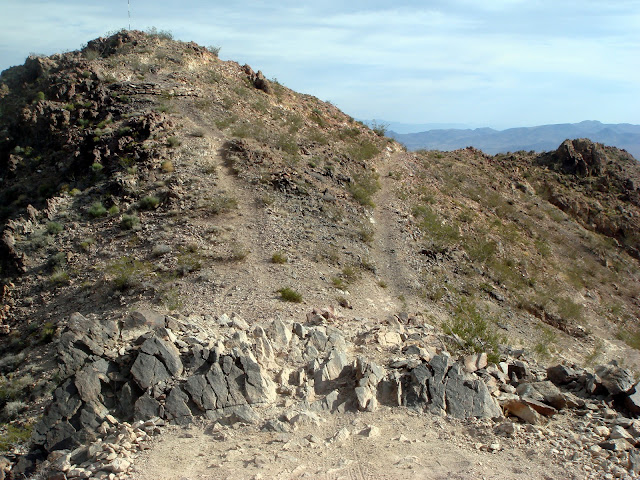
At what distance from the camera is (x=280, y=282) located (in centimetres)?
1264

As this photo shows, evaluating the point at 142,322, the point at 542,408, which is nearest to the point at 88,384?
the point at 142,322

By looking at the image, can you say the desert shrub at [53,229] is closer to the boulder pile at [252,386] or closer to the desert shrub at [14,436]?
the boulder pile at [252,386]

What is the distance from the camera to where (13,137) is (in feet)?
70.4

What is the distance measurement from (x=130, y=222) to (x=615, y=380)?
1267 cm

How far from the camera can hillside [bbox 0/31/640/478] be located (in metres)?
7.12

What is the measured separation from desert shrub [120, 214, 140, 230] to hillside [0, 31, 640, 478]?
99 mm

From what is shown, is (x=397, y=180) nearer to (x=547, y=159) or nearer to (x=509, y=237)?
(x=509, y=237)

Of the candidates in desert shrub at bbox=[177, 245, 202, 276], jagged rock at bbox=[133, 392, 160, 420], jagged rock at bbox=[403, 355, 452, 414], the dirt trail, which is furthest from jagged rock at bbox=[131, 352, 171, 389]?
desert shrub at bbox=[177, 245, 202, 276]

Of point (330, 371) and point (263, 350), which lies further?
point (263, 350)

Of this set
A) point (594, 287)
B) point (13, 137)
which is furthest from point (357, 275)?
point (13, 137)

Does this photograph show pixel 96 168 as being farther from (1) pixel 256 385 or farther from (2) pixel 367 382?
(2) pixel 367 382

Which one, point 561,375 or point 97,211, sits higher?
point 97,211

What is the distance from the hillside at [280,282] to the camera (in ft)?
23.4

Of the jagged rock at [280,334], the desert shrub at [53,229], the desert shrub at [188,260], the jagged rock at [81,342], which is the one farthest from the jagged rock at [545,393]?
the desert shrub at [53,229]
